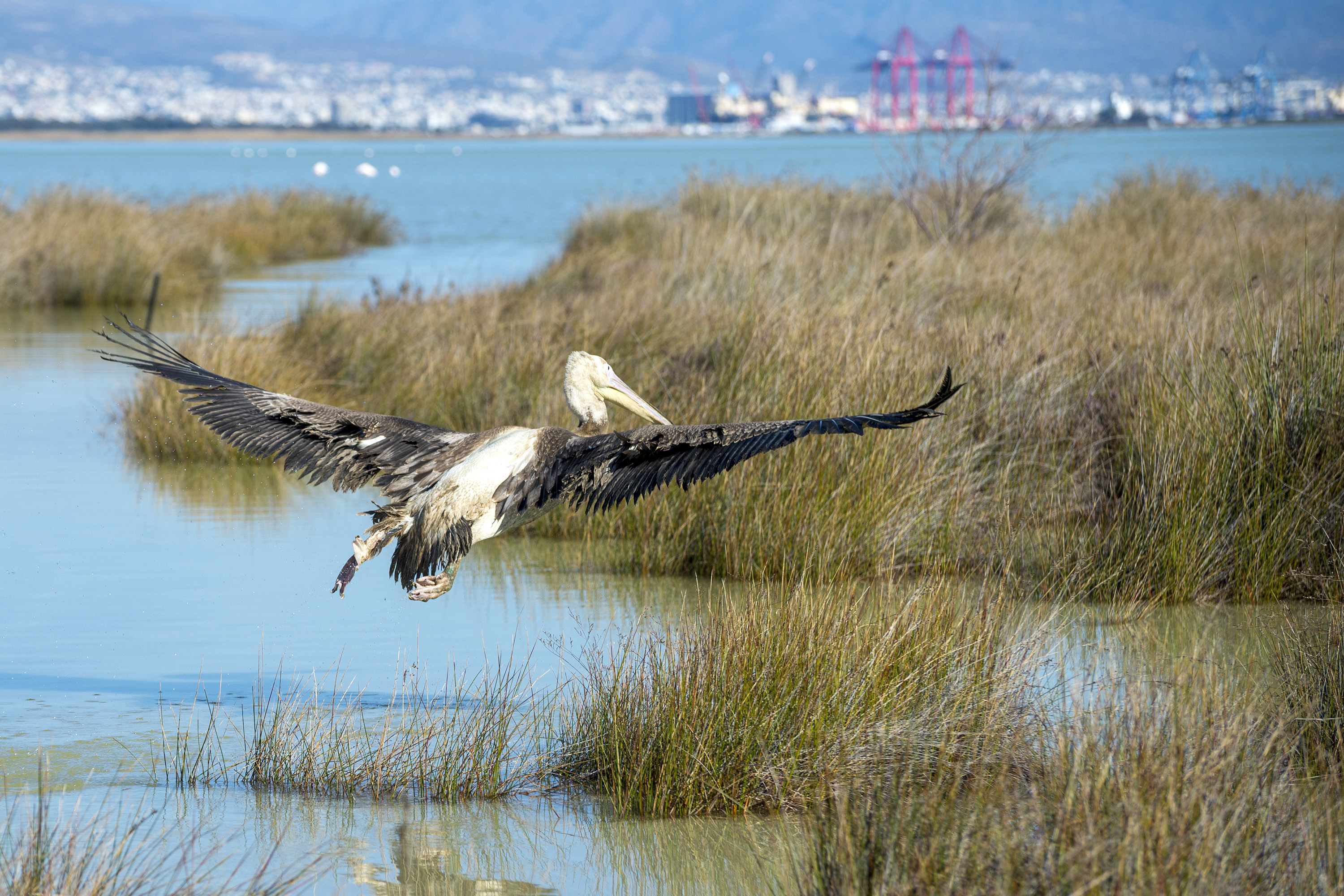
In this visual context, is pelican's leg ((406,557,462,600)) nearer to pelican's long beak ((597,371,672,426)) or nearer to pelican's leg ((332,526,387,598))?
pelican's leg ((332,526,387,598))

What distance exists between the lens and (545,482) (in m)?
6.52

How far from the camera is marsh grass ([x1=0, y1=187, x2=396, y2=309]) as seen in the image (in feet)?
69.7

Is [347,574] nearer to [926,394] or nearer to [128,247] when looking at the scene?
[926,394]

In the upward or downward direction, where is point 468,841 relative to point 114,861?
downward

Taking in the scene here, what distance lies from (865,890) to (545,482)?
2829mm

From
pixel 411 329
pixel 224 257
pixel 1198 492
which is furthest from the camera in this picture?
pixel 224 257

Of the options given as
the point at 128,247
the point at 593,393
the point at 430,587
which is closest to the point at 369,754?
the point at 430,587

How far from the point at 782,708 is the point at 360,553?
192 cm

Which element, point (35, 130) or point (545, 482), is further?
point (35, 130)

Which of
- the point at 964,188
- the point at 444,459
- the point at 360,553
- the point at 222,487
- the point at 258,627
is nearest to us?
the point at 360,553

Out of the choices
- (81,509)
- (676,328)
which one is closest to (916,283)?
(676,328)

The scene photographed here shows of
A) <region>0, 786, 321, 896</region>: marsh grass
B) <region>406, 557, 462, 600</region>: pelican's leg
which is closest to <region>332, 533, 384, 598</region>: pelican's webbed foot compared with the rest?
<region>406, 557, 462, 600</region>: pelican's leg

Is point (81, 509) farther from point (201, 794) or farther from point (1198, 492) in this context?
point (1198, 492)

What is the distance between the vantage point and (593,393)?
751 centimetres
